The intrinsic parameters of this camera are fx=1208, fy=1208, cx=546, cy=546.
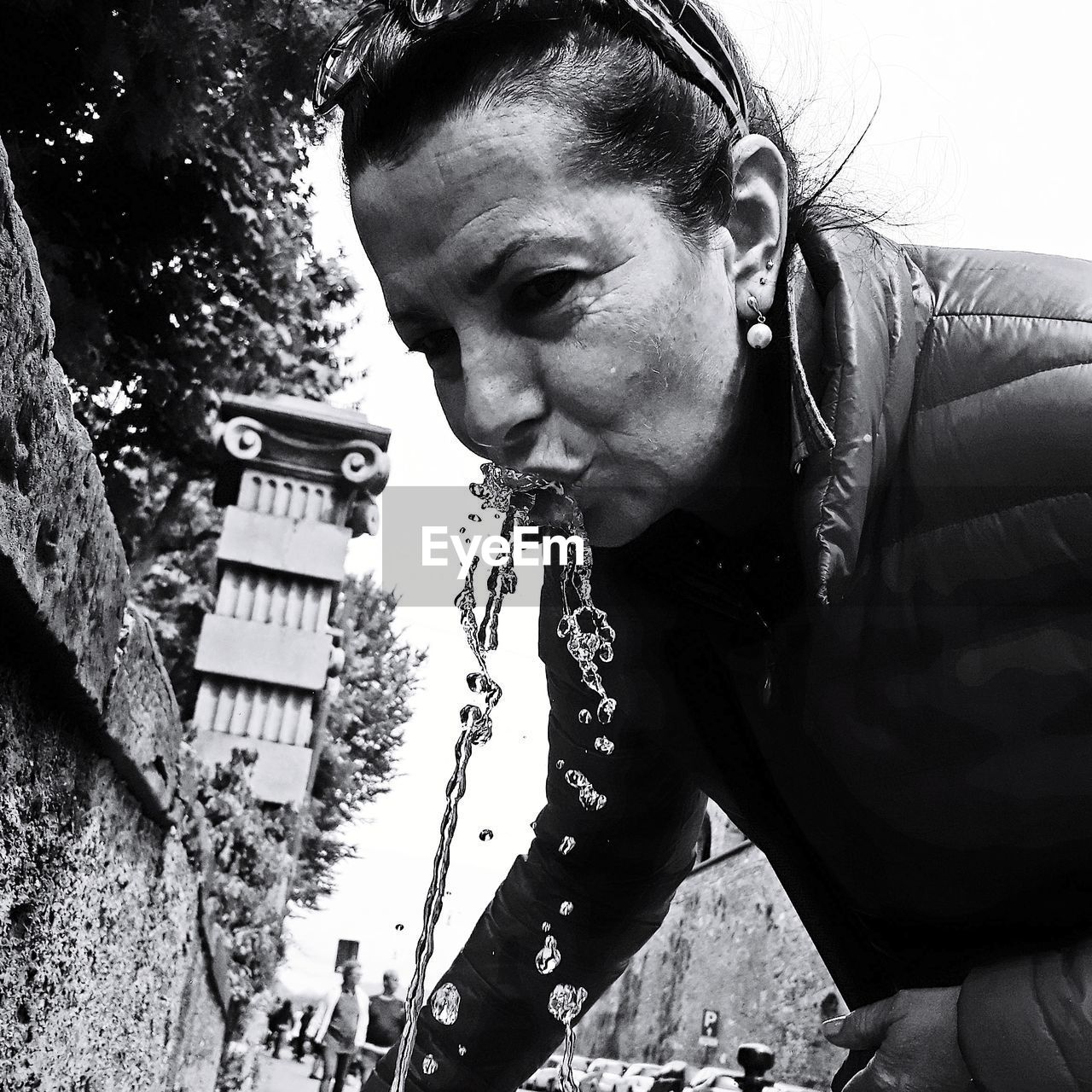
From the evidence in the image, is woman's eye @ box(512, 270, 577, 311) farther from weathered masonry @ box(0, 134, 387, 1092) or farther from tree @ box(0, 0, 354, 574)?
tree @ box(0, 0, 354, 574)

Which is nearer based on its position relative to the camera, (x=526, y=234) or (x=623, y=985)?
(x=526, y=234)

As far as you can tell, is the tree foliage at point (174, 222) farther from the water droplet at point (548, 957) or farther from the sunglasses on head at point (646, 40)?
the sunglasses on head at point (646, 40)

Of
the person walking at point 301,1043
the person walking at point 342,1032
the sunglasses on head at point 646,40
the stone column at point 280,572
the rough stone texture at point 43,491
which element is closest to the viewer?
the rough stone texture at point 43,491

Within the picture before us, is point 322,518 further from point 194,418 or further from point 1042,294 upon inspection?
point 1042,294

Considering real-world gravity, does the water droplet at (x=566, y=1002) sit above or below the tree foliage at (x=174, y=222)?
below

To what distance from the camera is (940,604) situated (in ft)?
4.31

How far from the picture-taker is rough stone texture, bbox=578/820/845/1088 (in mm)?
20109

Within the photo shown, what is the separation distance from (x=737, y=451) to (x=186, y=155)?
4.16m

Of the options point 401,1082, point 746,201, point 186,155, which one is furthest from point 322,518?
point 746,201

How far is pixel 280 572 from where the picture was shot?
5047 millimetres

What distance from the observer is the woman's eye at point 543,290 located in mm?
1304

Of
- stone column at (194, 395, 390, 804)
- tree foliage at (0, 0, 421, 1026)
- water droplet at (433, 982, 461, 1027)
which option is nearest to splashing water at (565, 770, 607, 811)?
water droplet at (433, 982, 461, 1027)

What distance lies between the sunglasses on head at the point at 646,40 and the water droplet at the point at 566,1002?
132 cm

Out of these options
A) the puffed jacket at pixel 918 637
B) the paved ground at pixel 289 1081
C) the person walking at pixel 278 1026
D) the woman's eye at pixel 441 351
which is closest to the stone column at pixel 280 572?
the paved ground at pixel 289 1081
